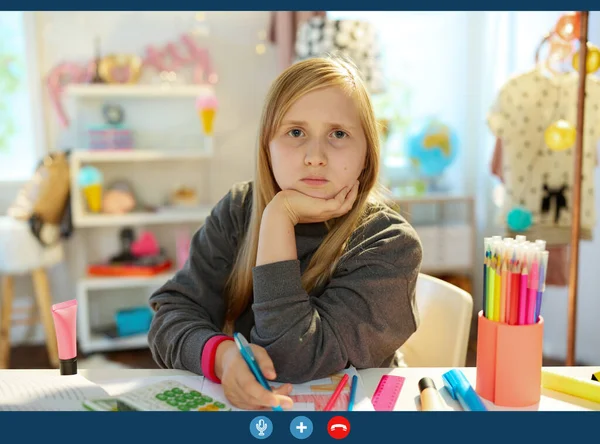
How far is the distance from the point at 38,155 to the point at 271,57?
4.06ft

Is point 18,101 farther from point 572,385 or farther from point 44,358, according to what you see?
point 572,385

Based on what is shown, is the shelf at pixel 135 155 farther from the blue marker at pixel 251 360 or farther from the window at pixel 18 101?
the blue marker at pixel 251 360

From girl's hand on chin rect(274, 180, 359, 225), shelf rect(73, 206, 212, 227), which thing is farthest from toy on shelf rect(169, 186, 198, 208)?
girl's hand on chin rect(274, 180, 359, 225)

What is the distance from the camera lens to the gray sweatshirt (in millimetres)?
692

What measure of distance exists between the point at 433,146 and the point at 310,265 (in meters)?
2.06

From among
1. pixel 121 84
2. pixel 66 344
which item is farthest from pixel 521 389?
pixel 121 84

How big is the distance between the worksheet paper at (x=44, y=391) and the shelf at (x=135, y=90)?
82.7 inches

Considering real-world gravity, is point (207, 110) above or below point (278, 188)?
above

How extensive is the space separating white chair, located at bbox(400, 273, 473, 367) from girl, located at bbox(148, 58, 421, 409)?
5.4 inches

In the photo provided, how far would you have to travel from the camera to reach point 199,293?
35.6 inches

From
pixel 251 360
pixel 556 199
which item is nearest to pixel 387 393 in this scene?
pixel 251 360
